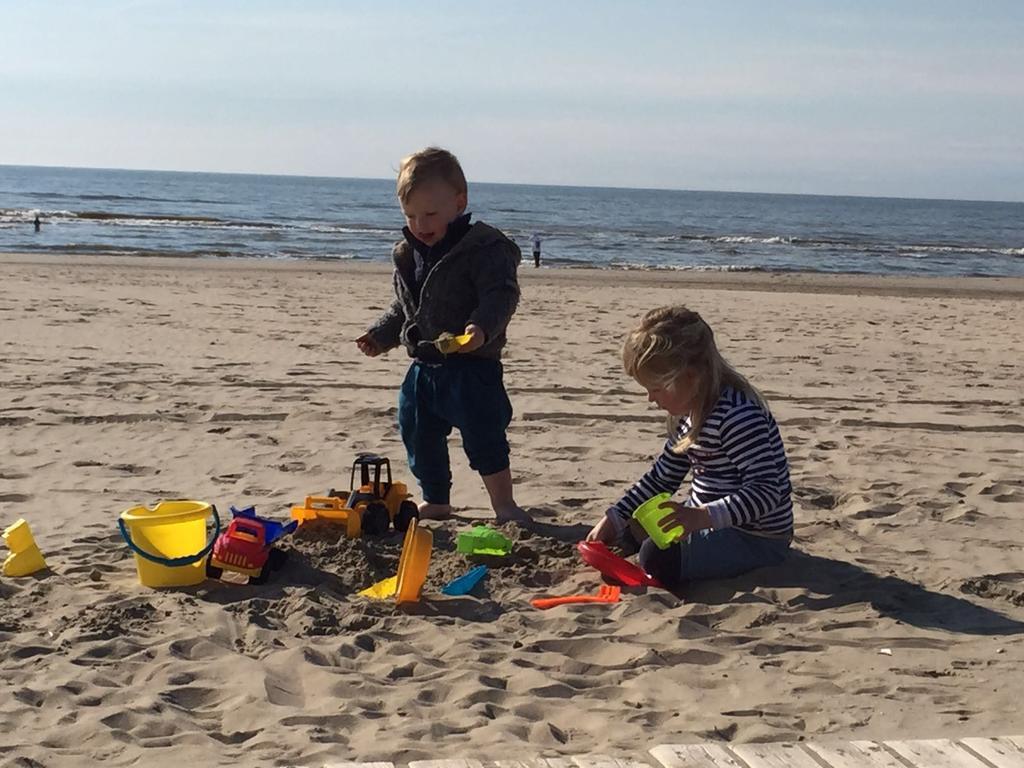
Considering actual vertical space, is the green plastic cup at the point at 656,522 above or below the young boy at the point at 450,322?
below

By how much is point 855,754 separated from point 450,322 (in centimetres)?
265

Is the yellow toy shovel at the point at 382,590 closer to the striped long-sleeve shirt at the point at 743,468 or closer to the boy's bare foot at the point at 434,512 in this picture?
the boy's bare foot at the point at 434,512

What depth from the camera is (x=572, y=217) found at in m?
53.6

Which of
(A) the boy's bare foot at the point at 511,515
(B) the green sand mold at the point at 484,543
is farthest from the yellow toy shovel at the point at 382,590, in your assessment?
(A) the boy's bare foot at the point at 511,515

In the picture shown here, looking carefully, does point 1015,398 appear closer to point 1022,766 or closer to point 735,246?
point 1022,766

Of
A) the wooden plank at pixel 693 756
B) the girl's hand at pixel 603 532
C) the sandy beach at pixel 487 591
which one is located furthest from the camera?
the girl's hand at pixel 603 532

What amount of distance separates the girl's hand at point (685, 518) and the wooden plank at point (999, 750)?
1.32 m

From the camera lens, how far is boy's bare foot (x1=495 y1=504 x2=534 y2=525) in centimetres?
474

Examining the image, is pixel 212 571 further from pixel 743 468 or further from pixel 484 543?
pixel 743 468

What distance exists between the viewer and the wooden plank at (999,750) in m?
2.56

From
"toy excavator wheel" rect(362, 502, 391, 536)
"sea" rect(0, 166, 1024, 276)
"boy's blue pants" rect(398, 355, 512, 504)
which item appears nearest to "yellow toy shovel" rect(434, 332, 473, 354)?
"boy's blue pants" rect(398, 355, 512, 504)

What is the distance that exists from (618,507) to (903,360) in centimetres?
598

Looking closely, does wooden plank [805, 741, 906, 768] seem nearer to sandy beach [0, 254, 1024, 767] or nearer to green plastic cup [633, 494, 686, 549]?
sandy beach [0, 254, 1024, 767]

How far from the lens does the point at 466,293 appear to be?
15.8 ft
